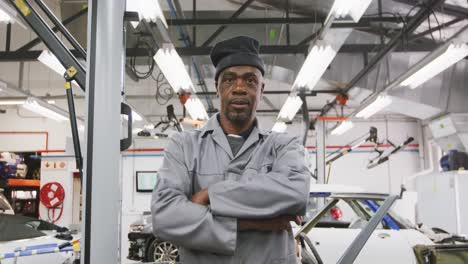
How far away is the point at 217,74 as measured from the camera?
74.4 inches

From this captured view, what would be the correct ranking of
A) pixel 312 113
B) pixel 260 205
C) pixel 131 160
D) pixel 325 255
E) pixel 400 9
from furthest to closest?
pixel 312 113 < pixel 131 160 < pixel 400 9 < pixel 325 255 < pixel 260 205

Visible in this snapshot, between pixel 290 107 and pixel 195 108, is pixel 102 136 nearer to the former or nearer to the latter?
pixel 195 108

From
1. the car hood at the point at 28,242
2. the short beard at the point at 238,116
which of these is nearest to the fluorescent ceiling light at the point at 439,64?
the short beard at the point at 238,116

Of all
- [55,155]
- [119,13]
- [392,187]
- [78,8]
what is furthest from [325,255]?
[55,155]

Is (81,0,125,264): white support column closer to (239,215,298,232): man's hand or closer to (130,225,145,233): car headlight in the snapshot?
(239,215,298,232): man's hand

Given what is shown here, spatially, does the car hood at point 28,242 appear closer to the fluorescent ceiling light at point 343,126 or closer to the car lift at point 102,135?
the car lift at point 102,135

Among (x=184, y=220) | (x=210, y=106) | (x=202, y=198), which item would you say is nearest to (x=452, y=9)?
(x=202, y=198)

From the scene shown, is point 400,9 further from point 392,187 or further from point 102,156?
point 392,187

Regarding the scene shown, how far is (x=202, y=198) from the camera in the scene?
5.41 feet

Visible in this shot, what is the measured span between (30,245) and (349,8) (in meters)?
4.36

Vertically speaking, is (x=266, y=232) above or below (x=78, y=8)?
below

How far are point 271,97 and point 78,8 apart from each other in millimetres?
7752

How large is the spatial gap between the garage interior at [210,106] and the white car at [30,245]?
1.0 inches

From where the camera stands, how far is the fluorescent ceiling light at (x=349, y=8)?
4.02 metres
